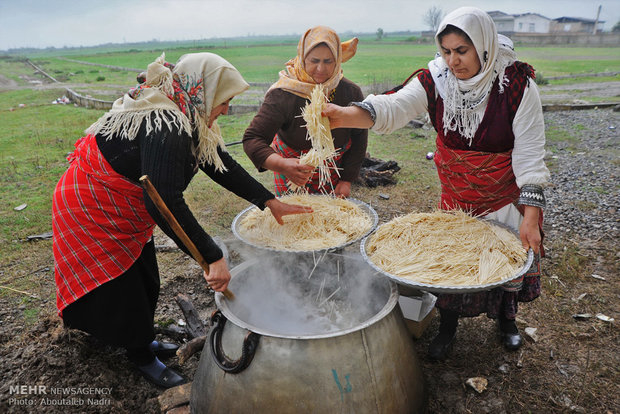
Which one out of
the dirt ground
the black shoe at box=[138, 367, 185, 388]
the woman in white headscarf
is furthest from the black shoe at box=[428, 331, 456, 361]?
the black shoe at box=[138, 367, 185, 388]

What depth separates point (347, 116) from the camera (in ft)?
8.29

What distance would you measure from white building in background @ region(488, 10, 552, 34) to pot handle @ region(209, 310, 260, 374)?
226ft

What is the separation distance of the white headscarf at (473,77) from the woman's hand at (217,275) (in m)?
1.62

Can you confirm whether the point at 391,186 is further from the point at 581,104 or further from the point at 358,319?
the point at 581,104

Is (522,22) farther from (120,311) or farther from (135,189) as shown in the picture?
(120,311)

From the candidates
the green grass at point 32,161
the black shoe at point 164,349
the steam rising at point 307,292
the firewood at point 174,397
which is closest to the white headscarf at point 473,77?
the steam rising at point 307,292

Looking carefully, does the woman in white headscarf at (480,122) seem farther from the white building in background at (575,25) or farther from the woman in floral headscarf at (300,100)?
A: the white building in background at (575,25)

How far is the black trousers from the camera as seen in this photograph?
2326mm

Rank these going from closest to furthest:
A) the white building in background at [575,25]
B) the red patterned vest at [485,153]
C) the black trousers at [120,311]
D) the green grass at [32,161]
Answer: the red patterned vest at [485,153] → the black trousers at [120,311] → the green grass at [32,161] → the white building in background at [575,25]

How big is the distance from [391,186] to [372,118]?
4317 mm

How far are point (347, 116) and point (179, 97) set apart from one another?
108cm

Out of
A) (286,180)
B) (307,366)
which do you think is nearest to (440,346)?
(307,366)

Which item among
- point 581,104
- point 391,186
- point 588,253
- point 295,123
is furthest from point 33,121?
point 581,104

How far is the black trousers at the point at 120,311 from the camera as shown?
233 cm
